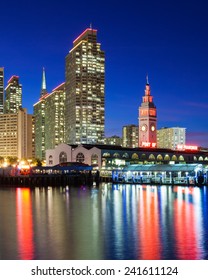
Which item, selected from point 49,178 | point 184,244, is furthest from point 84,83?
point 184,244

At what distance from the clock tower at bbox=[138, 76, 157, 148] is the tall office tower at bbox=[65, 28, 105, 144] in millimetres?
32359

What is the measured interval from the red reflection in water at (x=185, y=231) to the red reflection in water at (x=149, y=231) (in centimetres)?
112

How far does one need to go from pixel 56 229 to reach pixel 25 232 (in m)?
2.19

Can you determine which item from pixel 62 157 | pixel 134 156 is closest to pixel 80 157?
pixel 62 157

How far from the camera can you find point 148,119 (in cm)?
14925

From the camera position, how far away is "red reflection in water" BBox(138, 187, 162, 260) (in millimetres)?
23547

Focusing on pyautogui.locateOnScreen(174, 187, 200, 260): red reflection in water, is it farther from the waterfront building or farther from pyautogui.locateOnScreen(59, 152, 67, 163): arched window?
pyautogui.locateOnScreen(59, 152, 67, 163): arched window

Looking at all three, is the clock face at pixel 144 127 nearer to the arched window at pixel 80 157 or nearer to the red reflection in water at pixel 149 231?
the arched window at pixel 80 157

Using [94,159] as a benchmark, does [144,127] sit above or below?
above

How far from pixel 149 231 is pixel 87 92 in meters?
152

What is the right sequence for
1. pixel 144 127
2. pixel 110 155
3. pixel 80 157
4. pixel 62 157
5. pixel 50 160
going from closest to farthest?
pixel 110 155 → pixel 80 157 → pixel 62 157 → pixel 50 160 → pixel 144 127

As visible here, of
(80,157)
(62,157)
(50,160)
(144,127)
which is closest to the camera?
(80,157)

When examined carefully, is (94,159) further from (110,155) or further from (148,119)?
(148,119)

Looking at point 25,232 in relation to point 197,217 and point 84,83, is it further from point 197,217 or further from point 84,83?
point 84,83
